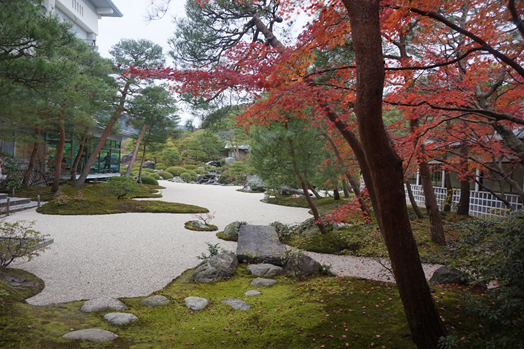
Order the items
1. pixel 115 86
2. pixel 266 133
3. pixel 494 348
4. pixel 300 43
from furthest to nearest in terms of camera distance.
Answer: pixel 115 86
pixel 266 133
pixel 300 43
pixel 494 348

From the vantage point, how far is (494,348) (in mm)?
1934

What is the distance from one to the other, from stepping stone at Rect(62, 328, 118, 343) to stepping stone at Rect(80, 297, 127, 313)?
2.14 ft

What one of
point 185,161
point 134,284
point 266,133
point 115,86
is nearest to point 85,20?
point 115,86

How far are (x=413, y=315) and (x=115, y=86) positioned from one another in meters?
14.9

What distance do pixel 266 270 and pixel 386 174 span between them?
11.2 ft

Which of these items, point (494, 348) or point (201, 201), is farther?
point (201, 201)

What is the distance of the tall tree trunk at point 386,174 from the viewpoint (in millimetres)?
2113

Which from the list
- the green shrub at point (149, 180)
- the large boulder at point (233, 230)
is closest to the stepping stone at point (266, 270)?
the large boulder at point (233, 230)

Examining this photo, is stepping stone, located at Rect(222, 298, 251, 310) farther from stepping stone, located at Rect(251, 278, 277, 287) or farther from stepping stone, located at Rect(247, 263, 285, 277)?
stepping stone, located at Rect(247, 263, 285, 277)

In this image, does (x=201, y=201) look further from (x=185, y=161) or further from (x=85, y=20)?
(x=185, y=161)

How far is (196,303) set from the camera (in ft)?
12.1

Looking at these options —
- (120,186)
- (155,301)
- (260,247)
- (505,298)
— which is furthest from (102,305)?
(120,186)

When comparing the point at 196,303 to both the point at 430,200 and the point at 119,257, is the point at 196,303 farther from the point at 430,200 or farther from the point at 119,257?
the point at 430,200

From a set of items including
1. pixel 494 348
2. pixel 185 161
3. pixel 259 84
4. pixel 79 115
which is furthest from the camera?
pixel 185 161
